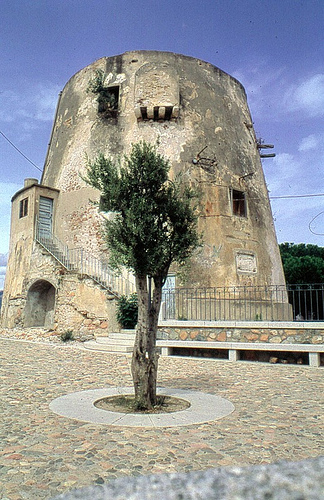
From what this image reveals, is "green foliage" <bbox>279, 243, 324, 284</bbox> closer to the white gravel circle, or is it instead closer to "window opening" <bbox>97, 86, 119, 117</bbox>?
"window opening" <bbox>97, 86, 119, 117</bbox>

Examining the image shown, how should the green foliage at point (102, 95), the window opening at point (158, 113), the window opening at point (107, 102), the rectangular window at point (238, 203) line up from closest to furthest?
1. the window opening at point (158, 113)
2. the rectangular window at point (238, 203)
3. the green foliage at point (102, 95)
4. the window opening at point (107, 102)

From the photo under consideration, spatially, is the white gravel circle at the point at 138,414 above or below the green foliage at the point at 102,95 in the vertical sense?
below

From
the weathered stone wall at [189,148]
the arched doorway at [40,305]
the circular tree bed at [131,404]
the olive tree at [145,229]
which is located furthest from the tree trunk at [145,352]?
the arched doorway at [40,305]

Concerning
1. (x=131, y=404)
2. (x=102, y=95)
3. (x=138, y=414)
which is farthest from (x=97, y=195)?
(x=138, y=414)

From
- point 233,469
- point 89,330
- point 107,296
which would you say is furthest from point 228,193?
point 233,469

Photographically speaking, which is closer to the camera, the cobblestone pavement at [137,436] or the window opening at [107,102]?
the cobblestone pavement at [137,436]

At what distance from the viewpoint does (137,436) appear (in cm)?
485

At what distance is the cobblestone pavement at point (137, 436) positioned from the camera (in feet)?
12.3

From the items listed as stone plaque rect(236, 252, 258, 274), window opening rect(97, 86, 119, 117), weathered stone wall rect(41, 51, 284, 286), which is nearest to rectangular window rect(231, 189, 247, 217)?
weathered stone wall rect(41, 51, 284, 286)

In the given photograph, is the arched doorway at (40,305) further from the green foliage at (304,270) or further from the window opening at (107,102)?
the green foliage at (304,270)

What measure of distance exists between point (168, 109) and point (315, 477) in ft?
69.3

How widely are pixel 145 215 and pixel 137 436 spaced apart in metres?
3.40

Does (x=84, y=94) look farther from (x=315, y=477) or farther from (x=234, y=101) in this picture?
(x=315, y=477)

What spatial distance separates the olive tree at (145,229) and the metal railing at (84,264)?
1070 cm
